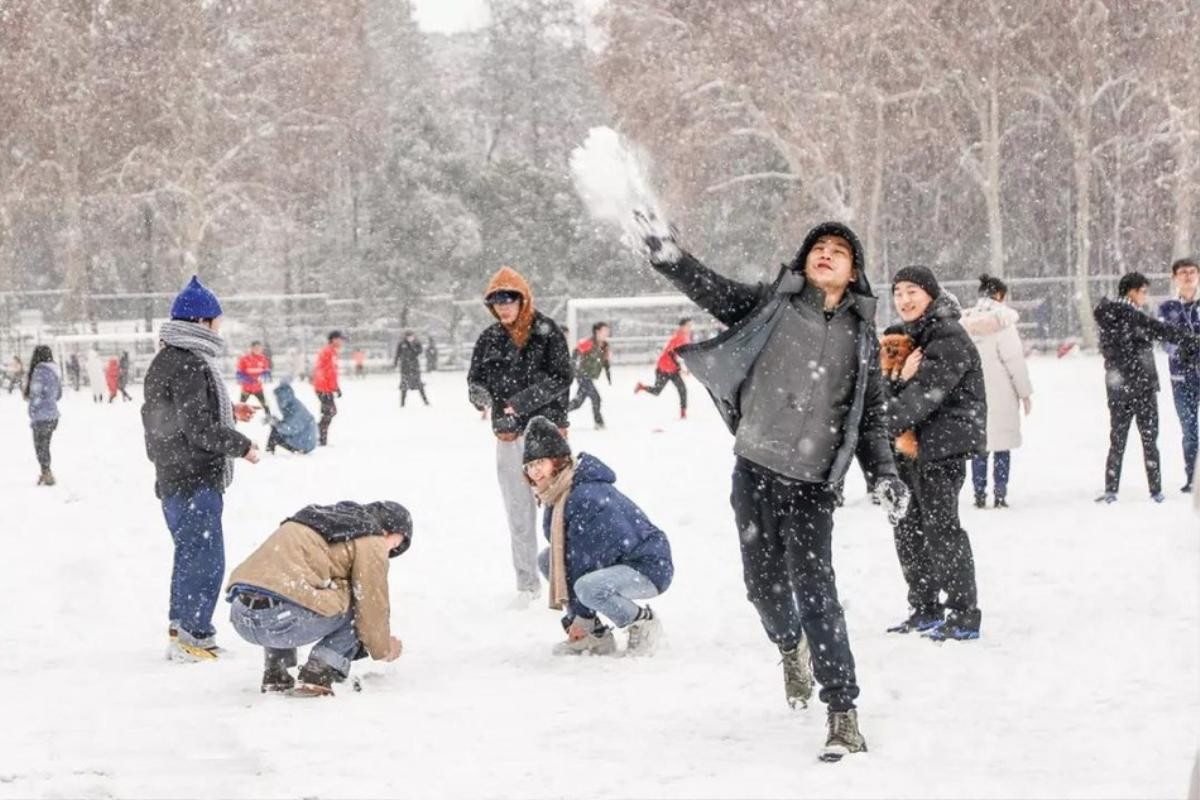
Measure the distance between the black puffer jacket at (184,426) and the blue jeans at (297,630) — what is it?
111 cm

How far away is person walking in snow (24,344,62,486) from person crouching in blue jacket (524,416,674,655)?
Result: 9979mm

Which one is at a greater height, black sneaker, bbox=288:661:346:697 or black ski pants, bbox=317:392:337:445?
black sneaker, bbox=288:661:346:697

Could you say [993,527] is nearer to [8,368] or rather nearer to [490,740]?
[490,740]

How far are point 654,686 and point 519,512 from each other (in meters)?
2.38

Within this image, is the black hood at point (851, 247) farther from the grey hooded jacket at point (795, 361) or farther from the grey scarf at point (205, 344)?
the grey scarf at point (205, 344)

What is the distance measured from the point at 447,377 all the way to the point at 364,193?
12.1 m

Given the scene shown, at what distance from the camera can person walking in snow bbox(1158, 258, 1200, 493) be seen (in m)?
10.3

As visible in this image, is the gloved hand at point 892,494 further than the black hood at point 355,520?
No

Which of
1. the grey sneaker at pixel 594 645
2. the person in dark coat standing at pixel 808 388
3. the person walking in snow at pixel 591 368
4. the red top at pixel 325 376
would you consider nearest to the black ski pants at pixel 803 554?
the person in dark coat standing at pixel 808 388

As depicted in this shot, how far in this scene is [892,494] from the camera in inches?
200

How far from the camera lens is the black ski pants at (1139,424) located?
10719mm

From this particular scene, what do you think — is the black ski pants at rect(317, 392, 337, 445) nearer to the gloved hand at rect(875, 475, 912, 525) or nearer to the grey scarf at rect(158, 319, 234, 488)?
the grey scarf at rect(158, 319, 234, 488)

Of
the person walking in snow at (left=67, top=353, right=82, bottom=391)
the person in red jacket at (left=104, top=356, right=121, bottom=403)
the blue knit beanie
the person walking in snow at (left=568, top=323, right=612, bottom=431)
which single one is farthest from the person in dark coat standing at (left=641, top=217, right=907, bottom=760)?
the person walking in snow at (left=67, top=353, right=82, bottom=391)

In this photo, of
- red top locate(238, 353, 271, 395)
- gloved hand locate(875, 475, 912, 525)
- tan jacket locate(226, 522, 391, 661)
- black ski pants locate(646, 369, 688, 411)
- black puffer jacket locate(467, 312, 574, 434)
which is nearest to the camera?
gloved hand locate(875, 475, 912, 525)
